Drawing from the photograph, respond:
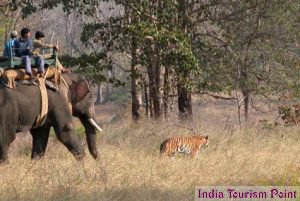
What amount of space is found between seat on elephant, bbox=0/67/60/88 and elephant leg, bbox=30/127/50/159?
1075 mm

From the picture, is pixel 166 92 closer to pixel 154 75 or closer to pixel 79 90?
pixel 154 75

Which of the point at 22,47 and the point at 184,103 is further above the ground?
the point at 22,47

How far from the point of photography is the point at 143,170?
959cm

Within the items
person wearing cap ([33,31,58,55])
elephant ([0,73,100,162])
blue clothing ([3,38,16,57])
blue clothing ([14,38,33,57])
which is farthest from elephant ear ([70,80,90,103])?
blue clothing ([3,38,16,57])

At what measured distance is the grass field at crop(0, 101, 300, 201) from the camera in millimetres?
8289

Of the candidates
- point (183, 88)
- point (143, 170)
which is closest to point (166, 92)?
point (183, 88)

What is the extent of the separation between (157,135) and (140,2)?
4333 mm

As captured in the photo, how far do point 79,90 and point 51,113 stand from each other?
2.70ft

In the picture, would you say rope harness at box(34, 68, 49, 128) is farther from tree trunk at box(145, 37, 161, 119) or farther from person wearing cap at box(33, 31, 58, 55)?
tree trunk at box(145, 37, 161, 119)

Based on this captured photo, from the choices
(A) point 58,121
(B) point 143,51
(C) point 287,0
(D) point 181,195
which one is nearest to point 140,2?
(B) point 143,51

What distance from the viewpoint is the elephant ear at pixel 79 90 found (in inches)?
475

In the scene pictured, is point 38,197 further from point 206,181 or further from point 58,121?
point 58,121

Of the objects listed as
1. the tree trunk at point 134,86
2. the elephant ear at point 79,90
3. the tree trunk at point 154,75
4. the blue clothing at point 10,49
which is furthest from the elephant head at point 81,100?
the tree trunk at point 134,86

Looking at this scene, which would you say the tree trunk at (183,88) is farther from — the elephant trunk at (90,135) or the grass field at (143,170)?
the elephant trunk at (90,135)
